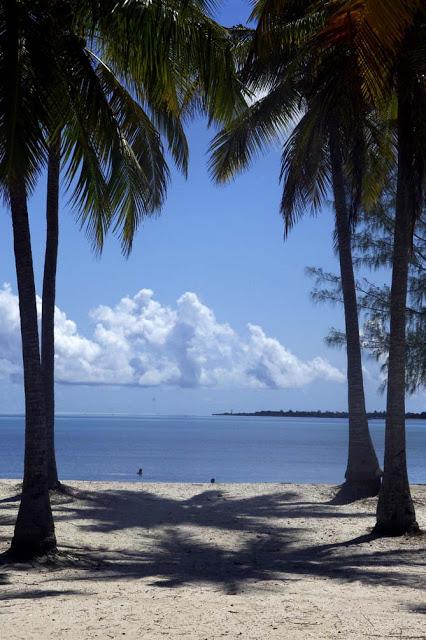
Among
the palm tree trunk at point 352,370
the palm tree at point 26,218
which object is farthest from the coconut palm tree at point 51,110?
the palm tree trunk at point 352,370

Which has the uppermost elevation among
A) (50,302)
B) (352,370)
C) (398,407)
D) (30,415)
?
(50,302)

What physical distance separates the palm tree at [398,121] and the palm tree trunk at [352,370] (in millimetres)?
4059

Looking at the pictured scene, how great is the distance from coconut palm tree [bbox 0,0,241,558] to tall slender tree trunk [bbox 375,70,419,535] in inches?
161

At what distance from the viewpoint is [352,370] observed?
64.2ft

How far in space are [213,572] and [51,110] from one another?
6.50m

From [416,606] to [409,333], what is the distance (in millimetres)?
14417

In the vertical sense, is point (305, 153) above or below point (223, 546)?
above

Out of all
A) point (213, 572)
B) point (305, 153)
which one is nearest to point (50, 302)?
point (305, 153)

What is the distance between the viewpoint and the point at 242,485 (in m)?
20.8

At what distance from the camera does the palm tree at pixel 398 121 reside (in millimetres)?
9336

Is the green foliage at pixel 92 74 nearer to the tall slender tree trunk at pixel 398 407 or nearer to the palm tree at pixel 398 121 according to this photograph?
the palm tree at pixel 398 121

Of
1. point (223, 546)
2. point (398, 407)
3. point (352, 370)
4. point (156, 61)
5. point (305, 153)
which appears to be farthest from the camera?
point (352, 370)

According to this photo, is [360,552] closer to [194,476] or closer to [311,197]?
[311,197]

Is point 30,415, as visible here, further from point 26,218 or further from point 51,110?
point 51,110
